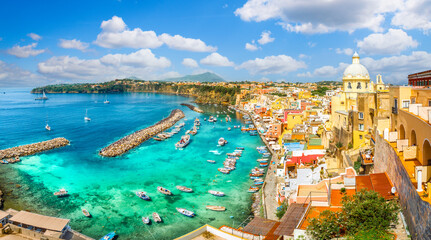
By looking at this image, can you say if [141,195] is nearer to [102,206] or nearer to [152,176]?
[102,206]

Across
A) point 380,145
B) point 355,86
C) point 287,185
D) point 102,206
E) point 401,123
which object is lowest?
point 102,206

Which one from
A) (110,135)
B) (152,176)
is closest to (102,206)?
(152,176)

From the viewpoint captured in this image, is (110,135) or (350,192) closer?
(350,192)

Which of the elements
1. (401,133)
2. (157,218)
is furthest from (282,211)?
(157,218)

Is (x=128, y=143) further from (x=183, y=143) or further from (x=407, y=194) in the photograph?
(x=407, y=194)

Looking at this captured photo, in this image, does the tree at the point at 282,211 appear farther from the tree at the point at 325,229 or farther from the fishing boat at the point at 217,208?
the tree at the point at 325,229

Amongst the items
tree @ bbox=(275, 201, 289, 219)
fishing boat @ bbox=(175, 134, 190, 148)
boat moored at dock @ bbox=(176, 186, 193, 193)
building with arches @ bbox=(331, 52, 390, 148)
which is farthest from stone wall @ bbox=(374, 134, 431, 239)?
fishing boat @ bbox=(175, 134, 190, 148)

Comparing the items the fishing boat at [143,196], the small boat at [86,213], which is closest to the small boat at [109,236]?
the small boat at [86,213]
